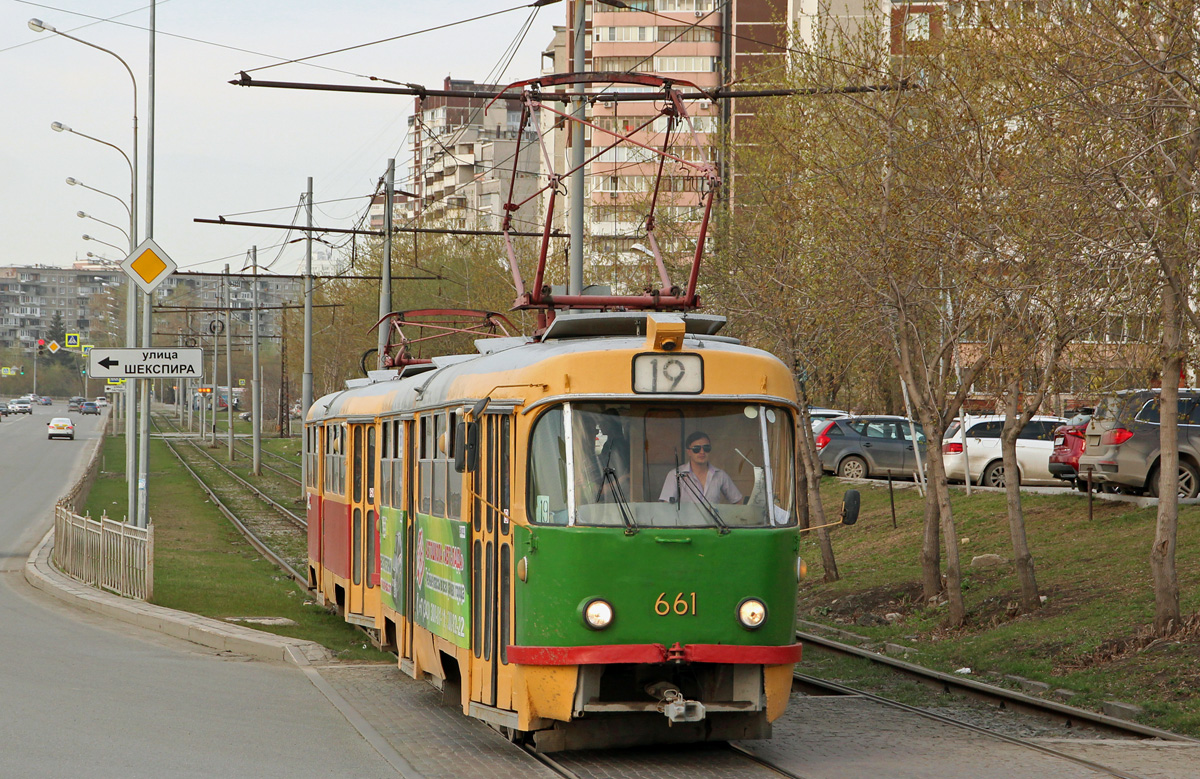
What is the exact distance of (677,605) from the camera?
846 centimetres

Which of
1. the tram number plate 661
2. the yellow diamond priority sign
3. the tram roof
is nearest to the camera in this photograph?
the tram number plate 661

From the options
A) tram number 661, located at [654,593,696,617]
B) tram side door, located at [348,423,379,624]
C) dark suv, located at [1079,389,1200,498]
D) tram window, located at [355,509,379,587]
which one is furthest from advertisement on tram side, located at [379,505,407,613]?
dark suv, located at [1079,389,1200,498]

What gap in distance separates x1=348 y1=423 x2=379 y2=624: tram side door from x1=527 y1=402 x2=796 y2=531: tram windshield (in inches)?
205

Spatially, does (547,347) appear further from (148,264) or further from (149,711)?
(148,264)

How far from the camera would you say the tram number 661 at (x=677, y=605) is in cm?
844

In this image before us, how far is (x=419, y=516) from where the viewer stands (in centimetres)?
1123

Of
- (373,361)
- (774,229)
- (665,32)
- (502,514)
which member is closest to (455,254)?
(373,361)

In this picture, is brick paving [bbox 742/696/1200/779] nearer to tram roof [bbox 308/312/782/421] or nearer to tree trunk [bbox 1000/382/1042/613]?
tram roof [bbox 308/312/782/421]

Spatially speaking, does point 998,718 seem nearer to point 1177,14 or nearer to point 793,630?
point 793,630

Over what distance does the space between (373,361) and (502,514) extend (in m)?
46.8

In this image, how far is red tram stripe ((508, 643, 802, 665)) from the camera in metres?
Answer: 8.36

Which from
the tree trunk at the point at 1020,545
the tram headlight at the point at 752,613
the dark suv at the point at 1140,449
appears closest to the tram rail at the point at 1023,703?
the tree trunk at the point at 1020,545

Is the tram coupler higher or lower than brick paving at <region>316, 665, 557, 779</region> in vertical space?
higher

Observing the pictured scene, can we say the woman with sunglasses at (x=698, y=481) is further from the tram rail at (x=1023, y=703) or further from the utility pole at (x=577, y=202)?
the utility pole at (x=577, y=202)
